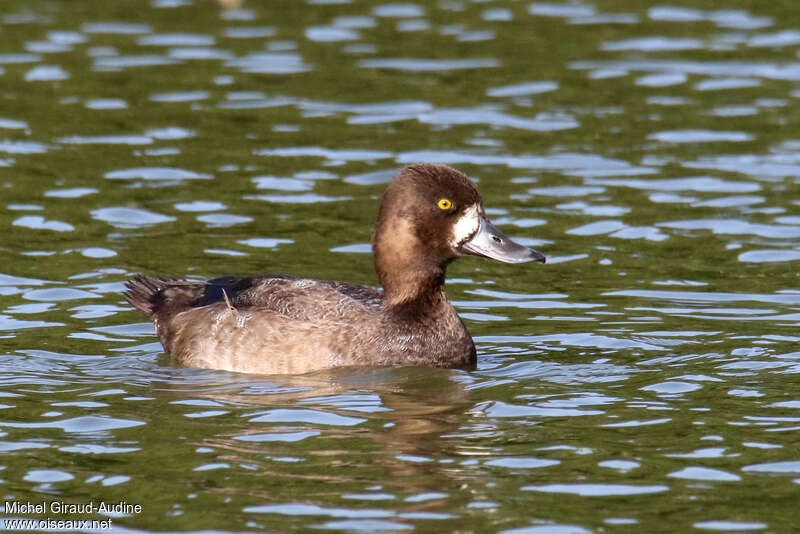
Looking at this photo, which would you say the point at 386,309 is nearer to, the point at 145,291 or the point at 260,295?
the point at 260,295

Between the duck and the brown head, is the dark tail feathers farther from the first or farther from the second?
the brown head

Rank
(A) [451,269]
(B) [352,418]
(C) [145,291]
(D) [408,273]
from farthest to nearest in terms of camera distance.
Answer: (A) [451,269]
(C) [145,291]
(D) [408,273]
(B) [352,418]

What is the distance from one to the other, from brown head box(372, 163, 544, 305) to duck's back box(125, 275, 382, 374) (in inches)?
11.5

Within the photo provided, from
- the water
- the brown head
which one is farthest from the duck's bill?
the water

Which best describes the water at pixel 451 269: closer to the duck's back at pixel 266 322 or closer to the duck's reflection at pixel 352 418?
the duck's reflection at pixel 352 418

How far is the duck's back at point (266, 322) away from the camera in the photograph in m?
9.60

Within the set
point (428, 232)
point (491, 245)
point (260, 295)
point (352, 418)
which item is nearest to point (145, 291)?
point (260, 295)

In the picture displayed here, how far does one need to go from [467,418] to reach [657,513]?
178cm

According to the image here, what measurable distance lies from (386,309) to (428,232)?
55 centimetres

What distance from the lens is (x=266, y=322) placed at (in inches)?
385

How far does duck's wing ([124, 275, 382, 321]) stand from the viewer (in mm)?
9797

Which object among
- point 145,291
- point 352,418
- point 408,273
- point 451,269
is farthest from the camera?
point 451,269

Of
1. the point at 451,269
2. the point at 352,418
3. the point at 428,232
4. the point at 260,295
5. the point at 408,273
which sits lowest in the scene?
the point at 451,269

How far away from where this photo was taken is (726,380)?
9.01 metres
